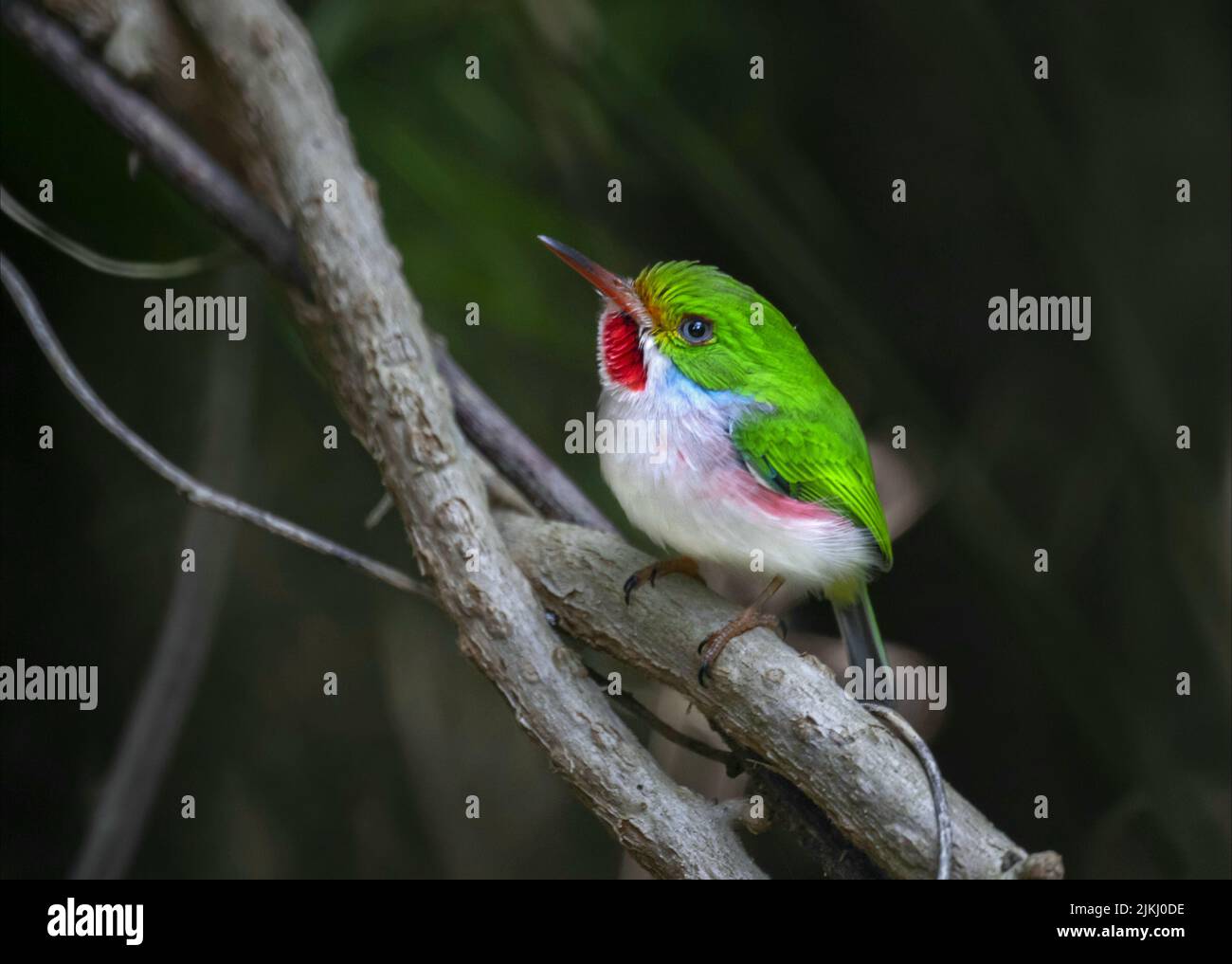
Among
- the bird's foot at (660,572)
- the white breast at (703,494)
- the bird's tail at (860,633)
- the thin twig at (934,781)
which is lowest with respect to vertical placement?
the thin twig at (934,781)

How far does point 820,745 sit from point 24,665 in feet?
6.44

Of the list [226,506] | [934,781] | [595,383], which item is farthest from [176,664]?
[934,781]

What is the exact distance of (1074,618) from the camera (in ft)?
9.03

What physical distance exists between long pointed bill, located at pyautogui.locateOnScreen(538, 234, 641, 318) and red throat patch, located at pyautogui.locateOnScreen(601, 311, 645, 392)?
0.02 meters

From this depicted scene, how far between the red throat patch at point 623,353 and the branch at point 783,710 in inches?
10.9

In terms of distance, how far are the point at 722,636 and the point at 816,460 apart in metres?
0.31

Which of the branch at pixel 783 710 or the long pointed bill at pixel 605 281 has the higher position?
the long pointed bill at pixel 605 281

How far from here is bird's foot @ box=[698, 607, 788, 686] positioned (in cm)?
177

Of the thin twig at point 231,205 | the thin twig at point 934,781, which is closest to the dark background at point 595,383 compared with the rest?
the thin twig at point 231,205

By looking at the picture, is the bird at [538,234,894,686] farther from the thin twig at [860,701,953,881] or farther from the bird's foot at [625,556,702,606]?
the thin twig at [860,701,953,881]

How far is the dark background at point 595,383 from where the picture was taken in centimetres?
276

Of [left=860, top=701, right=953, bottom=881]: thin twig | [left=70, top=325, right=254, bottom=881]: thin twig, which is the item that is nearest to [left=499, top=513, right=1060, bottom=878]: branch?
[left=860, top=701, right=953, bottom=881]: thin twig

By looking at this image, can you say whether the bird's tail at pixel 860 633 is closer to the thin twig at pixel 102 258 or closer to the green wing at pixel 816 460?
the green wing at pixel 816 460
